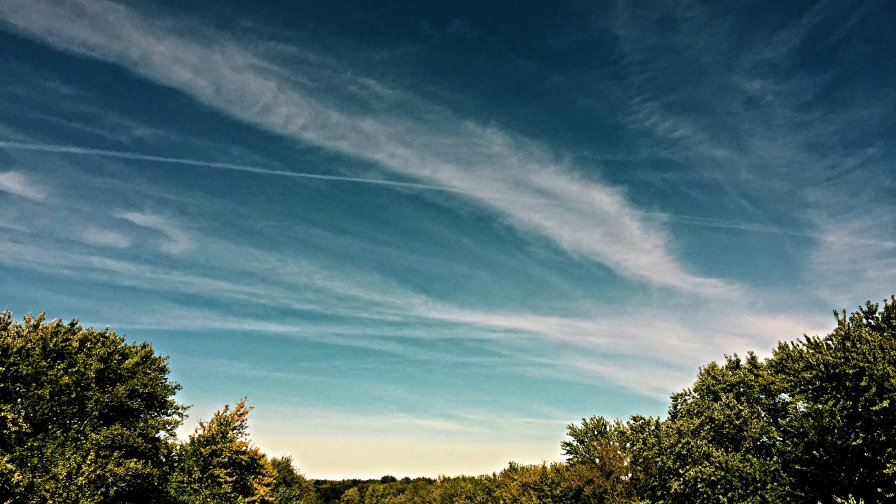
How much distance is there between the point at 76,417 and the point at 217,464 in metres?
12.9

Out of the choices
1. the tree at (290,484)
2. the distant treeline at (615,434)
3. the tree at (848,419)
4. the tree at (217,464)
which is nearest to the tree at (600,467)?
the distant treeline at (615,434)

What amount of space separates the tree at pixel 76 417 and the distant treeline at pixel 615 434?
97 mm

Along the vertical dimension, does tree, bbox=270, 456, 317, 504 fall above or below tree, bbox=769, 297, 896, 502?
below

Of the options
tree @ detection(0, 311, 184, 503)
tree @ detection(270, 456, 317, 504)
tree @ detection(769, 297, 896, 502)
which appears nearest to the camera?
tree @ detection(769, 297, 896, 502)

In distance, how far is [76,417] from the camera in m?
34.4

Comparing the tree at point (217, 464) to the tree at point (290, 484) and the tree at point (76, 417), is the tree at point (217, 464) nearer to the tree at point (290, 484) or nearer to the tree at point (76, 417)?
the tree at point (76, 417)

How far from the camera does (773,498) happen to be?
32188mm

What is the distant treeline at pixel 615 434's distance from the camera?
28.0 m

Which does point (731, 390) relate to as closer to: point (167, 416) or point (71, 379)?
point (167, 416)

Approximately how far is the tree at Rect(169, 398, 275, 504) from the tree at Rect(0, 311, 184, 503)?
1732mm

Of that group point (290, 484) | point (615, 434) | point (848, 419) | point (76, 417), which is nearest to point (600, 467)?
point (615, 434)

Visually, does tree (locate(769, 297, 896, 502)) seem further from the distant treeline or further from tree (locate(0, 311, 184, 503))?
tree (locate(0, 311, 184, 503))

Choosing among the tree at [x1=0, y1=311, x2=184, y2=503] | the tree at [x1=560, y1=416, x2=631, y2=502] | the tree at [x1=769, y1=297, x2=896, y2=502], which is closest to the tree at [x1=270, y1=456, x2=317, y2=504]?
the tree at [x1=0, y1=311, x2=184, y2=503]

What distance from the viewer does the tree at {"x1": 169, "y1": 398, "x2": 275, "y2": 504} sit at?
40.1m
